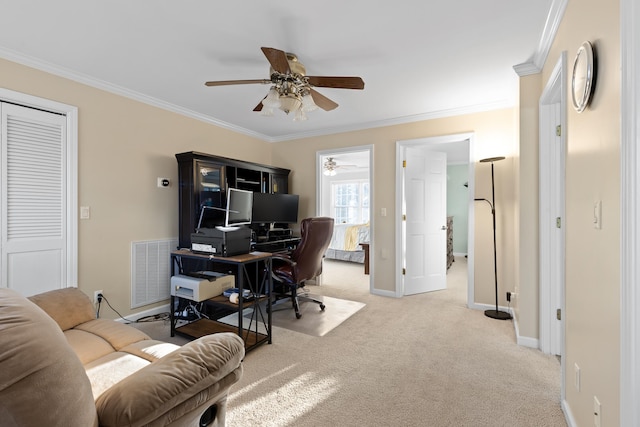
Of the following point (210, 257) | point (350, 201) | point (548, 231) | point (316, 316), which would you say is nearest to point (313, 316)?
point (316, 316)

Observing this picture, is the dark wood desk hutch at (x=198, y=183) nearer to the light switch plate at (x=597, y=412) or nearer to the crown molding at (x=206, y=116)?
the crown molding at (x=206, y=116)

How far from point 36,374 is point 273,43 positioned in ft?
7.65

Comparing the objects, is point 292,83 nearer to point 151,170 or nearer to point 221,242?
point 221,242

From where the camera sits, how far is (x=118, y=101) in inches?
120

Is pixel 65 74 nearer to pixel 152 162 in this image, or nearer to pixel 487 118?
pixel 152 162

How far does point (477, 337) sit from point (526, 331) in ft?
1.31

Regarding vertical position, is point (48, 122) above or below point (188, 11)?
below

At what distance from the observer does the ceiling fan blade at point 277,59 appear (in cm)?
193

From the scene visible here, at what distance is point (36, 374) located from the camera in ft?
2.17

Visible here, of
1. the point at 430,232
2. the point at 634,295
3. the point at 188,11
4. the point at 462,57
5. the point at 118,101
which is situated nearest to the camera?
the point at 634,295

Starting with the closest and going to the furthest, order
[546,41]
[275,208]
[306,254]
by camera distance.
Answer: [546,41], [306,254], [275,208]

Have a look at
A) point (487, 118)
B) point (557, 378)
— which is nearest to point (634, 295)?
point (557, 378)

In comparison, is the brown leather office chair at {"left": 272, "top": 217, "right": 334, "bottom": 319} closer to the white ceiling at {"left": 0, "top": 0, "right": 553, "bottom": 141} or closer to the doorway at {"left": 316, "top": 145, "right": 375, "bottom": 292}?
the doorway at {"left": 316, "top": 145, "right": 375, "bottom": 292}

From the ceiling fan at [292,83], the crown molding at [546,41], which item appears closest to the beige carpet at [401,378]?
the ceiling fan at [292,83]
